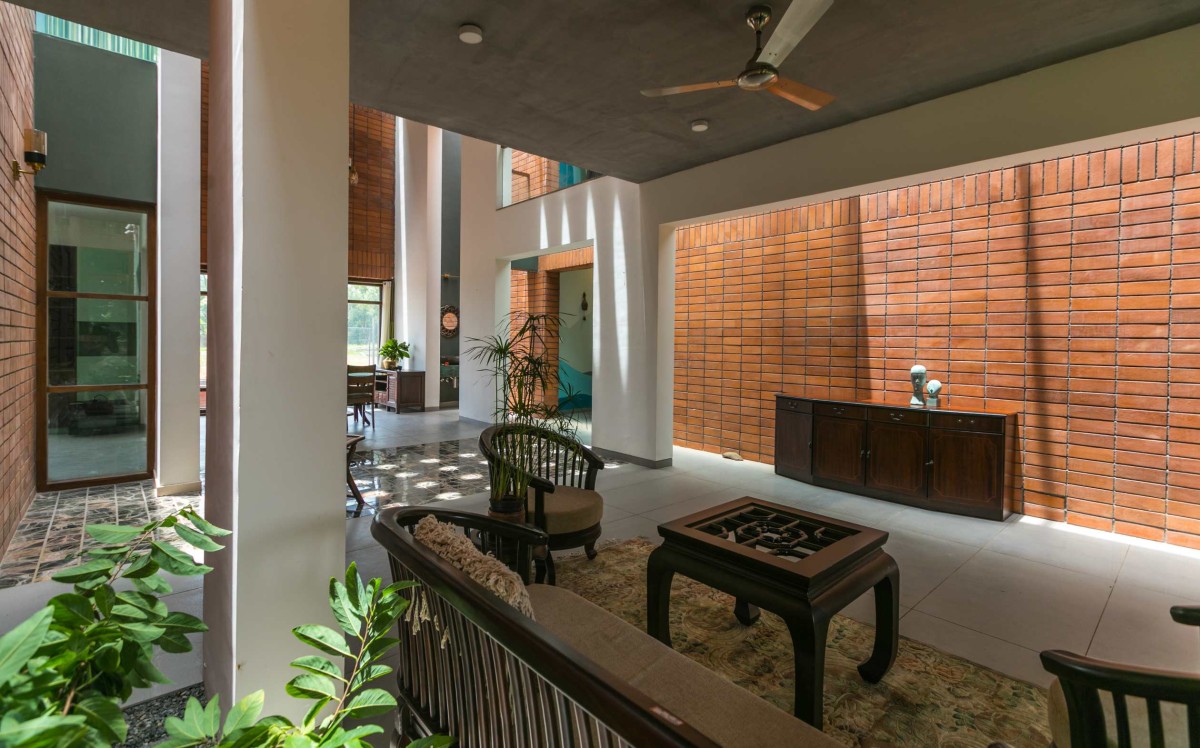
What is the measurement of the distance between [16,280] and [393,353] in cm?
651

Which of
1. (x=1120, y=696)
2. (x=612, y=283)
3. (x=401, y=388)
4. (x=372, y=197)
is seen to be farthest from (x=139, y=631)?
(x=372, y=197)

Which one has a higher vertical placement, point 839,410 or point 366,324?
point 366,324

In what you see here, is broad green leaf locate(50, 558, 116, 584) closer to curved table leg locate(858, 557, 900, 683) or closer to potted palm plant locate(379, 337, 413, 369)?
curved table leg locate(858, 557, 900, 683)

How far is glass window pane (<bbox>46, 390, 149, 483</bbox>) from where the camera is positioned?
4.61 meters

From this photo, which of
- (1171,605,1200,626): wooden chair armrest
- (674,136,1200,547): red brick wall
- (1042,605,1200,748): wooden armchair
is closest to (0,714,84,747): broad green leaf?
(1042,605,1200,748): wooden armchair

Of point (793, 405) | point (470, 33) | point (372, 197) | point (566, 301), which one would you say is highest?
point (372, 197)

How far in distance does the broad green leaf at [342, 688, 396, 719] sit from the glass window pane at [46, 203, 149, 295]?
18.5ft

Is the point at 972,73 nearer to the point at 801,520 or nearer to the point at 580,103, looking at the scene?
the point at 580,103

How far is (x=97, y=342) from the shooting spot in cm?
472

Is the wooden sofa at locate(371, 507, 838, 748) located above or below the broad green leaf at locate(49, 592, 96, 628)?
below

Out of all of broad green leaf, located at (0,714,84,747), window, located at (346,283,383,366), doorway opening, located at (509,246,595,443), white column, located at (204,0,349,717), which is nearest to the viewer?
broad green leaf, located at (0,714,84,747)

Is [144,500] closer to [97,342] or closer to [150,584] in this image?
[97,342]

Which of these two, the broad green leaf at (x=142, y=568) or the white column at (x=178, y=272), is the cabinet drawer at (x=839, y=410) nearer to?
the broad green leaf at (x=142, y=568)

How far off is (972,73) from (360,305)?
1030 centimetres
